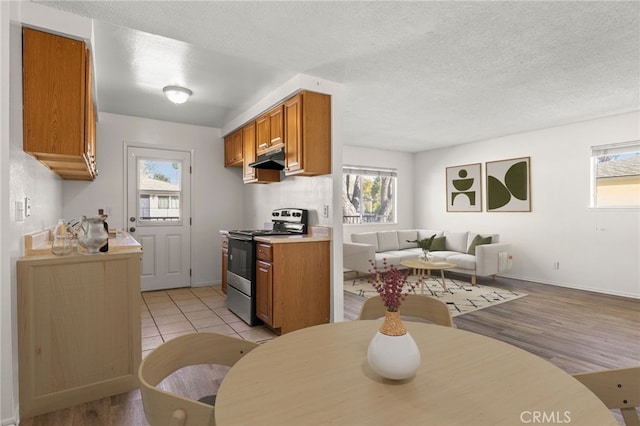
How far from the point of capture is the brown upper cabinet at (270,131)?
149 inches

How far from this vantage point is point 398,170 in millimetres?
7691

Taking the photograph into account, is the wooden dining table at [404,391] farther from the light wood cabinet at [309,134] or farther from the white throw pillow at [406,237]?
the white throw pillow at [406,237]

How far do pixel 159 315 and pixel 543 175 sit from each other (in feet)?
19.9

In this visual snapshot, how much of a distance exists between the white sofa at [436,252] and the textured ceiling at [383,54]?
2.21 metres

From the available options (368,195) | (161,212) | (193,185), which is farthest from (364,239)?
(161,212)

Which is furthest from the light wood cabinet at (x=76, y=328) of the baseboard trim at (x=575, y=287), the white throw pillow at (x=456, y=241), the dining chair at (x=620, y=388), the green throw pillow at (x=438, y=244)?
the baseboard trim at (x=575, y=287)

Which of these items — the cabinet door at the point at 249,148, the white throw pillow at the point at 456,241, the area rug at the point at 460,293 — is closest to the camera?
the area rug at the point at 460,293

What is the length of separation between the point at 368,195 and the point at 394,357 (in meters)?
6.46

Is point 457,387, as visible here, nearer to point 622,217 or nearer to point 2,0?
point 2,0

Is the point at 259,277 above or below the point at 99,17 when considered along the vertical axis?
below

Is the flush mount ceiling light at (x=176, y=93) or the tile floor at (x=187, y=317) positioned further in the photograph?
the flush mount ceiling light at (x=176, y=93)

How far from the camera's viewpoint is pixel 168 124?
5234 millimetres

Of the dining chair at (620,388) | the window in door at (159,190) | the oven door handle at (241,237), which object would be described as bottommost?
the dining chair at (620,388)

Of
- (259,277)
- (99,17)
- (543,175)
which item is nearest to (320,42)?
(99,17)
